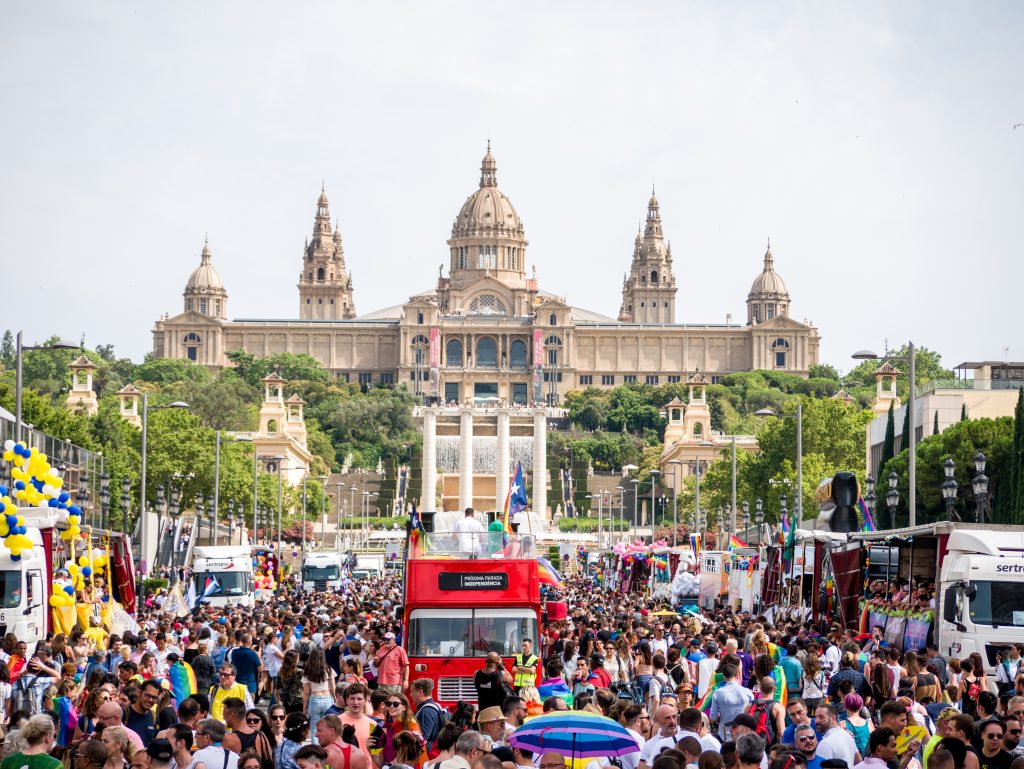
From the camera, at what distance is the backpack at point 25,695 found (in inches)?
664

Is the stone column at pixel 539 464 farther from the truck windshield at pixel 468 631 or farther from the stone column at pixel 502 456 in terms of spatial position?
the truck windshield at pixel 468 631

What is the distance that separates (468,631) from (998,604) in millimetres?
7180

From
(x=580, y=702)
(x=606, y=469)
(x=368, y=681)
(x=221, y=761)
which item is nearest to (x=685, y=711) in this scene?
(x=580, y=702)

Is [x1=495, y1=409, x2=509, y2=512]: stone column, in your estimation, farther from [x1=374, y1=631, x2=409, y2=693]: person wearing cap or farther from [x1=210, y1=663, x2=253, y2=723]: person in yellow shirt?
[x1=210, y1=663, x2=253, y2=723]: person in yellow shirt

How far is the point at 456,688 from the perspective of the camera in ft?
68.7

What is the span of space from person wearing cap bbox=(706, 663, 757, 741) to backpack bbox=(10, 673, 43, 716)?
19.3 ft

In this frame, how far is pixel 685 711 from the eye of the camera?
1352cm

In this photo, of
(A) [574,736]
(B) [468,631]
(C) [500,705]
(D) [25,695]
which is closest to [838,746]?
(A) [574,736]

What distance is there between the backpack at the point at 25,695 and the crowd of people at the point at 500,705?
2 centimetres

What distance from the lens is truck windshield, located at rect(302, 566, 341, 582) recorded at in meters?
66.5

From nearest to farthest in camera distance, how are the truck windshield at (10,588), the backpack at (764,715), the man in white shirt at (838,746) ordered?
the man in white shirt at (838,746)
the backpack at (764,715)
the truck windshield at (10,588)

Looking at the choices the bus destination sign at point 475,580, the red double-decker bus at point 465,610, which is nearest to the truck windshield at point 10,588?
the red double-decker bus at point 465,610

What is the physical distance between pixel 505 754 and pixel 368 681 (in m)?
9.39

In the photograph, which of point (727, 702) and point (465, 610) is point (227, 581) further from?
point (727, 702)
